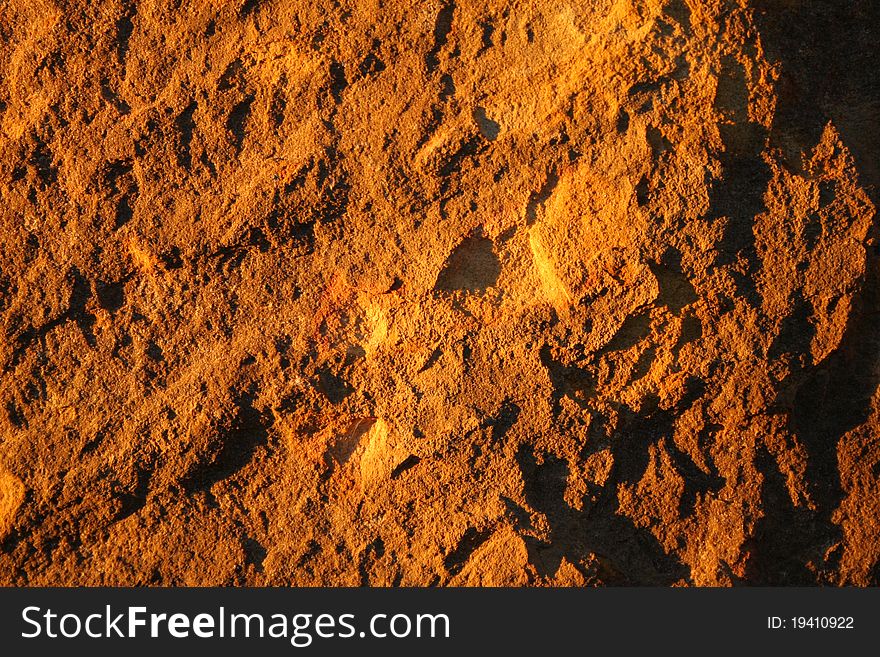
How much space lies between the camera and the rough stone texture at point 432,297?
4.82 ft

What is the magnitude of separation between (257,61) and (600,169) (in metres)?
0.70

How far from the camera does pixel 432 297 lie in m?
1.50

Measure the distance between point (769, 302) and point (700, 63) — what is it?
1.55ft

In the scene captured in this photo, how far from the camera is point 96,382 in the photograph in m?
1.53

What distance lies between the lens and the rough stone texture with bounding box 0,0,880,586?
57.9 inches

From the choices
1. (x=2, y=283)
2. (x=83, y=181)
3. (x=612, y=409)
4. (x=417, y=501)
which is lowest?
(x=417, y=501)

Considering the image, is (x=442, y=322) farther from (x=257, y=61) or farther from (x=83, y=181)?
(x=83, y=181)

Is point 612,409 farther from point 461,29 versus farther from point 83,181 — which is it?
point 83,181

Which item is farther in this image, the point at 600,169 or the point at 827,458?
the point at 827,458

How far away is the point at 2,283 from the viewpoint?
1534 millimetres

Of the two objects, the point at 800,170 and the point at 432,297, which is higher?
the point at 800,170

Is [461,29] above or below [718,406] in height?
above

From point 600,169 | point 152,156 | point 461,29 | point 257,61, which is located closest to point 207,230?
point 152,156

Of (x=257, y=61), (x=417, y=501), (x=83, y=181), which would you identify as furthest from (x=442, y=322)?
(x=83, y=181)
